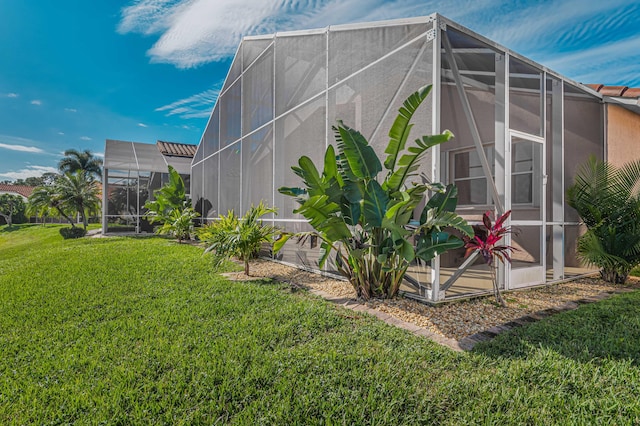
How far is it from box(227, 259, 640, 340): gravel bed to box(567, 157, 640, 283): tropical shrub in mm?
451

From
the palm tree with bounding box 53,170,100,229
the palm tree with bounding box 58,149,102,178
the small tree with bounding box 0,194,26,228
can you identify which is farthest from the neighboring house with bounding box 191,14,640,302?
the small tree with bounding box 0,194,26,228

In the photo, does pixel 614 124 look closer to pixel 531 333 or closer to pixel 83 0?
pixel 531 333

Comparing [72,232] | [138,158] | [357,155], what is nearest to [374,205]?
[357,155]

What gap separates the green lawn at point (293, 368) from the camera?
6.52 ft

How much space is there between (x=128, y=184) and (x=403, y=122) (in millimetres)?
17384

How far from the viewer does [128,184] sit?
17.0 m

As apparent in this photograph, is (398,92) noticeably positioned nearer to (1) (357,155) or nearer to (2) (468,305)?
(1) (357,155)

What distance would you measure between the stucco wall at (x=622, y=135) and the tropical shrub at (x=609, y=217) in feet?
4.49

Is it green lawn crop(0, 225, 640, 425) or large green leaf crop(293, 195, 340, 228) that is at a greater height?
large green leaf crop(293, 195, 340, 228)

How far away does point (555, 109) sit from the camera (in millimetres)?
6082

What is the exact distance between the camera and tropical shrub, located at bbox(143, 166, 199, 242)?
12.3 metres

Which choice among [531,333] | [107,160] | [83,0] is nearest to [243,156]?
[83,0]

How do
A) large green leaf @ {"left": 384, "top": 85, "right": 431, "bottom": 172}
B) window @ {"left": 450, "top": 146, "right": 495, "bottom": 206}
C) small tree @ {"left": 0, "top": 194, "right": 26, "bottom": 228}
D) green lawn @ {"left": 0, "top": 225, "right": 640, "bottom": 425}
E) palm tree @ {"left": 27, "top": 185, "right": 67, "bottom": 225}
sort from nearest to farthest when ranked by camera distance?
1. green lawn @ {"left": 0, "top": 225, "right": 640, "bottom": 425}
2. large green leaf @ {"left": 384, "top": 85, "right": 431, "bottom": 172}
3. window @ {"left": 450, "top": 146, "right": 495, "bottom": 206}
4. palm tree @ {"left": 27, "top": 185, "right": 67, "bottom": 225}
5. small tree @ {"left": 0, "top": 194, "right": 26, "bottom": 228}

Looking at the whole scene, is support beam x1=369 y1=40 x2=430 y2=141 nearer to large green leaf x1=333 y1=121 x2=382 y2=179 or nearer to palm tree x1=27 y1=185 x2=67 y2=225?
large green leaf x1=333 y1=121 x2=382 y2=179
